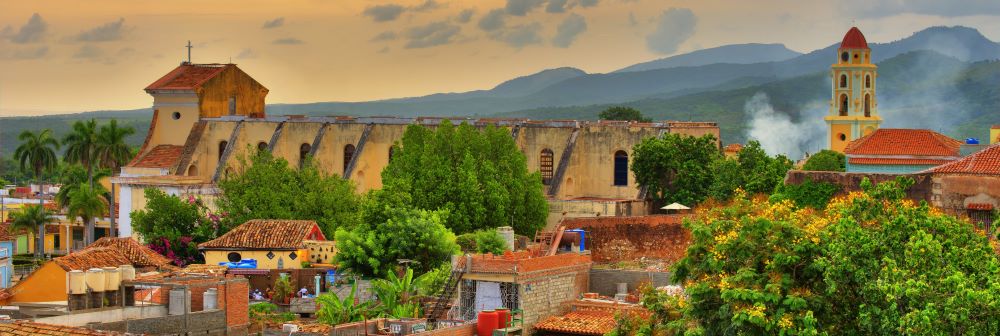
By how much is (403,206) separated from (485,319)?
553 inches

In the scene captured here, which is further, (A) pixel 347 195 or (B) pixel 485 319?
(A) pixel 347 195

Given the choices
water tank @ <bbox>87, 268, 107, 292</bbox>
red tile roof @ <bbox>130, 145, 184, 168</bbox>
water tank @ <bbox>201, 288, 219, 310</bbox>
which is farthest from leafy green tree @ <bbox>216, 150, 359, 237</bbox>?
water tank @ <bbox>87, 268, 107, 292</bbox>

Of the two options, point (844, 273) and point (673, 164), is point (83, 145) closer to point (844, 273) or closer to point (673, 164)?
point (673, 164)

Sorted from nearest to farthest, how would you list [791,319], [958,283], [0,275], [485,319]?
1. [958,283]
2. [791,319]
3. [485,319]
4. [0,275]

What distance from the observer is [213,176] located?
83.1 meters

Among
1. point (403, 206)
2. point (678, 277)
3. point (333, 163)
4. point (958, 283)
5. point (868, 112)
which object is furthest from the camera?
point (868, 112)

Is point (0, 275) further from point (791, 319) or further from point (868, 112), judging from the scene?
point (868, 112)

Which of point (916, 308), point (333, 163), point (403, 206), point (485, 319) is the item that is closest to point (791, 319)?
point (916, 308)

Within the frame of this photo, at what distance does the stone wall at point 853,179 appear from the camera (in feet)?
158

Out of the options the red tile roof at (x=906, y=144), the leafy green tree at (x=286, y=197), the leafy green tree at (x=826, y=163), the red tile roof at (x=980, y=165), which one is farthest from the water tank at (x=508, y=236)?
the leafy green tree at (x=826, y=163)

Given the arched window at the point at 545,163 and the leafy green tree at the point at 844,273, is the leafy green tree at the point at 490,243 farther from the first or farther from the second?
the arched window at the point at 545,163

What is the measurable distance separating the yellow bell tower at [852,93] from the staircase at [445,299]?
6314 cm

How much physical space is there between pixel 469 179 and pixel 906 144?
1658 centimetres

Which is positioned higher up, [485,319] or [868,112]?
[868,112]
